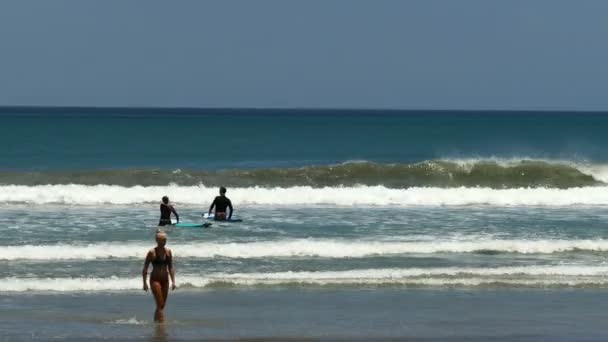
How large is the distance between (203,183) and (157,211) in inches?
332

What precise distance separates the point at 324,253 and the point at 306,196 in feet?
36.0

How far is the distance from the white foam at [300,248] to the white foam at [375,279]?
6.64 ft

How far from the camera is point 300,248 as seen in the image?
21.6m

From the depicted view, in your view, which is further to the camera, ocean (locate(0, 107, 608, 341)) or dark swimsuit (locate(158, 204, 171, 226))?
dark swimsuit (locate(158, 204, 171, 226))

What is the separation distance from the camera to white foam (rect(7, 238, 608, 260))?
20781mm

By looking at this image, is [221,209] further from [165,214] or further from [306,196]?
[306,196]

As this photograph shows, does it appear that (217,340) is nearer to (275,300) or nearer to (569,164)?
(275,300)

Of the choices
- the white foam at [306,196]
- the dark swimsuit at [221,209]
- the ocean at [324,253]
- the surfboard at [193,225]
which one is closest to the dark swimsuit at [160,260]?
the ocean at [324,253]

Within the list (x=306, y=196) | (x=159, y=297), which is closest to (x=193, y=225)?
(x=306, y=196)

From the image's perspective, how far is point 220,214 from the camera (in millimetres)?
25672

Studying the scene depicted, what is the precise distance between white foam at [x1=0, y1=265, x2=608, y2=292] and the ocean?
0.17 feet

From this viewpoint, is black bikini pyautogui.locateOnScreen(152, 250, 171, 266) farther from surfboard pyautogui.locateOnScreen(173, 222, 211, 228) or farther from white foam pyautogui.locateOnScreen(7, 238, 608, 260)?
A: surfboard pyautogui.locateOnScreen(173, 222, 211, 228)

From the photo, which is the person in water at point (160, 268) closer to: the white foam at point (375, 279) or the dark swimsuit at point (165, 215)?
the white foam at point (375, 279)

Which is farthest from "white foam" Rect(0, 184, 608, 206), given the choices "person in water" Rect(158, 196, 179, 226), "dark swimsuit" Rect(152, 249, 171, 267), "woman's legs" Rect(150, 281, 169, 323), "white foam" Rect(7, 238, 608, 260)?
"woman's legs" Rect(150, 281, 169, 323)
